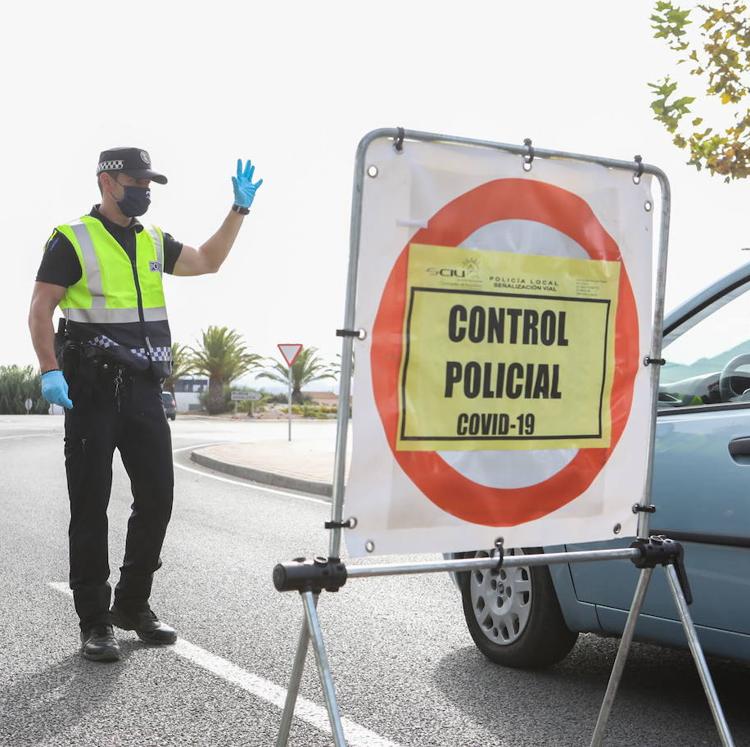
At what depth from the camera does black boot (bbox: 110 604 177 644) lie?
5.07m

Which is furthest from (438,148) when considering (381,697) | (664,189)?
(381,697)

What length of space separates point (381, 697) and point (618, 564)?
1.01 m

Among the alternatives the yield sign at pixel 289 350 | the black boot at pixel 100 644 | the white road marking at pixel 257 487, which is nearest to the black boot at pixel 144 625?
the black boot at pixel 100 644

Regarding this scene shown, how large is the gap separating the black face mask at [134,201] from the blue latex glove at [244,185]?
0.40 metres

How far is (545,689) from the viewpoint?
4.39m

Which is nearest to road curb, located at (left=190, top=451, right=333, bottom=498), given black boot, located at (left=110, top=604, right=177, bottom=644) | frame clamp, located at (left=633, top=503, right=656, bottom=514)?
black boot, located at (left=110, top=604, right=177, bottom=644)

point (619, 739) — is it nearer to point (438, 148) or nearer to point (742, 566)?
point (742, 566)

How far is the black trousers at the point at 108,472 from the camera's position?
4910 millimetres

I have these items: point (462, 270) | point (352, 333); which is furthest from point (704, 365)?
point (352, 333)

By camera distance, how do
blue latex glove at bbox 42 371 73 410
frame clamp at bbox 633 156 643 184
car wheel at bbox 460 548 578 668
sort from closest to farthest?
frame clamp at bbox 633 156 643 184 < car wheel at bbox 460 548 578 668 < blue latex glove at bbox 42 371 73 410

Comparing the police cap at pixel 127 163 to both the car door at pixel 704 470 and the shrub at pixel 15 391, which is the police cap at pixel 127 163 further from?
the shrub at pixel 15 391

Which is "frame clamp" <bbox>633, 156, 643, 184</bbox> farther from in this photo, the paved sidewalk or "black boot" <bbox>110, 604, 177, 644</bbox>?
the paved sidewalk

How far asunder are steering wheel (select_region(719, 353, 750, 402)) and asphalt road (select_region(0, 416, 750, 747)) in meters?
1.12

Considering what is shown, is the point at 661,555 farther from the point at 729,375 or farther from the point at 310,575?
the point at 729,375
